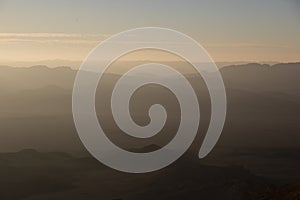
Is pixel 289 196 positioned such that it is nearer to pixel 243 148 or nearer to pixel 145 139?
pixel 243 148

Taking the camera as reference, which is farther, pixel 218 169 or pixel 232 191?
pixel 218 169

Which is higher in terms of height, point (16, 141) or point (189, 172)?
point (16, 141)

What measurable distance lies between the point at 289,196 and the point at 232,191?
793 inches

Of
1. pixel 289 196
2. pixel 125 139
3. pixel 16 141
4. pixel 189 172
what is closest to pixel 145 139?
pixel 125 139

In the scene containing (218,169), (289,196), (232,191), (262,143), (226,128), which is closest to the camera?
(289,196)

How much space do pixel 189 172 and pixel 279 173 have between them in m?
28.2

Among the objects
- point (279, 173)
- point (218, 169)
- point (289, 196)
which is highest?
point (289, 196)

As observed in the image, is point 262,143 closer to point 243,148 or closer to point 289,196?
point 243,148

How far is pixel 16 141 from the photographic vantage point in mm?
157750

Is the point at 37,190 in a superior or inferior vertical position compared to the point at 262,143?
superior

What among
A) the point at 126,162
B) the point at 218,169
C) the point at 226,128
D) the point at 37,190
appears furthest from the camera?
the point at 226,128

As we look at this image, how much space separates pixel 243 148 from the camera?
149750 mm

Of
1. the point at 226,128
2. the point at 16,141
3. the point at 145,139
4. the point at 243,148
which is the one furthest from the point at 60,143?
the point at 226,128

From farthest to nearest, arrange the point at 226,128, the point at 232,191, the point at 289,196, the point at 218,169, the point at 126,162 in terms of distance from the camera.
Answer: the point at 226,128 < the point at 126,162 < the point at 218,169 < the point at 232,191 < the point at 289,196
